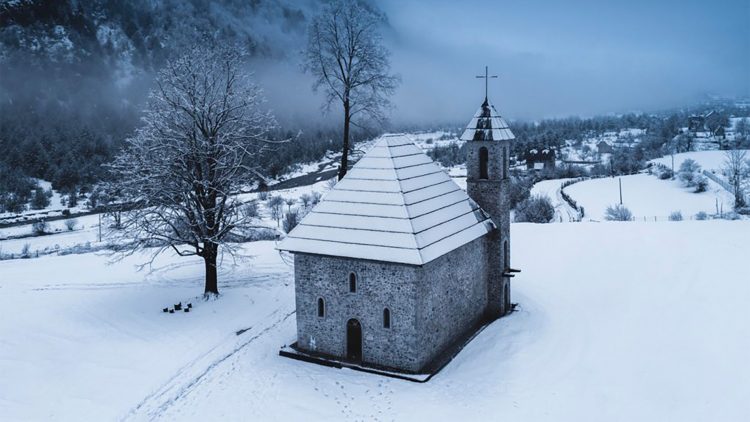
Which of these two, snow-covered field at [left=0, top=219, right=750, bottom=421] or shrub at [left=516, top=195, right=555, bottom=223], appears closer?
snow-covered field at [left=0, top=219, right=750, bottom=421]

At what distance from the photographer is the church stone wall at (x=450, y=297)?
1439cm

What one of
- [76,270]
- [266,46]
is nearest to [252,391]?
[76,270]

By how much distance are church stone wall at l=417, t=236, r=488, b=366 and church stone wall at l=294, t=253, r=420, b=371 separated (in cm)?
32

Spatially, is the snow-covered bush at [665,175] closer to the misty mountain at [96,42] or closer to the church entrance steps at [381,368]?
the misty mountain at [96,42]

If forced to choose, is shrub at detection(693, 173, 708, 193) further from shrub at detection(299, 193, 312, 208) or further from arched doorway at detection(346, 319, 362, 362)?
arched doorway at detection(346, 319, 362, 362)

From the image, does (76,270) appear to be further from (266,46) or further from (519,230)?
(266,46)

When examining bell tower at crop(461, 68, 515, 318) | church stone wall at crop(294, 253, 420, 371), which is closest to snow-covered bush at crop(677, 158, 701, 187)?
bell tower at crop(461, 68, 515, 318)

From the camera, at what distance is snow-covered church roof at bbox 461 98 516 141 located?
58.0ft

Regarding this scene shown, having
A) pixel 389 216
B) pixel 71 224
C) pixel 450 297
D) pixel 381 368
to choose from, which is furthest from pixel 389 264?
pixel 71 224

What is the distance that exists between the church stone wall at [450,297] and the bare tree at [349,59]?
26.7ft

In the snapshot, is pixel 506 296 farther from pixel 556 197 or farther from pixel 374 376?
pixel 556 197

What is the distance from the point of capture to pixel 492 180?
17.8 meters

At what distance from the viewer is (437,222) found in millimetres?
14930

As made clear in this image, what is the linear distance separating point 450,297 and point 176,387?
23.6 ft
